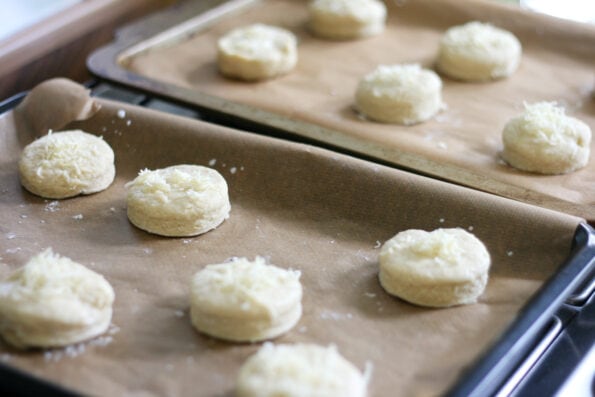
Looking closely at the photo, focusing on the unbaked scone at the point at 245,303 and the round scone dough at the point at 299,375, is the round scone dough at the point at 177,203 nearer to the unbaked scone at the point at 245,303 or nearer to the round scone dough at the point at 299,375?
the unbaked scone at the point at 245,303

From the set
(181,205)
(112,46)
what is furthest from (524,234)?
(112,46)

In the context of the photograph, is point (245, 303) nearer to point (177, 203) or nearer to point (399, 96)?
point (177, 203)

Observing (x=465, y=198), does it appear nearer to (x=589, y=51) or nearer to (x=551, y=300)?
(x=551, y=300)

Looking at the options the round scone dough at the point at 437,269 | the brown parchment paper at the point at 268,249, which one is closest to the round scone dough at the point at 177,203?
the brown parchment paper at the point at 268,249

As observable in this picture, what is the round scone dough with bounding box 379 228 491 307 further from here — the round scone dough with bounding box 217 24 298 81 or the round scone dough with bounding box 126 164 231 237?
the round scone dough with bounding box 217 24 298 81

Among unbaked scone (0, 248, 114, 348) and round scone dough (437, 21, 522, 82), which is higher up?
unbaked scone (0, 248, 114, 348)

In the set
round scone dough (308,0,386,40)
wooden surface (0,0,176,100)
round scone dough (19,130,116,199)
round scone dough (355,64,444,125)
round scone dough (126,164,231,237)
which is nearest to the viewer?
round scone dough (126,164,231,237)

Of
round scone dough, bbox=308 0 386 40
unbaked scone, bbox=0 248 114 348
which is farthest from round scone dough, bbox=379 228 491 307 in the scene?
round scone dough, bbox=308 0 386 40

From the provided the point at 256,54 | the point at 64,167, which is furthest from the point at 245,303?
the point at 256,54
